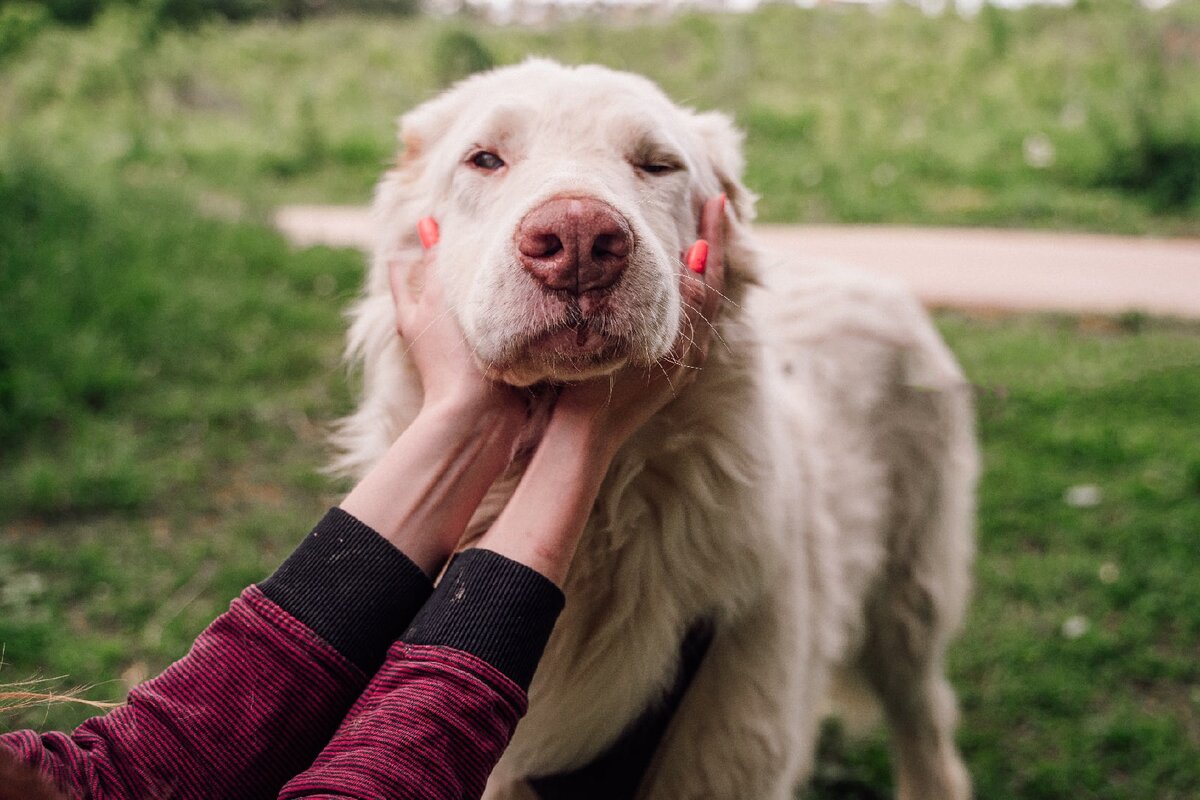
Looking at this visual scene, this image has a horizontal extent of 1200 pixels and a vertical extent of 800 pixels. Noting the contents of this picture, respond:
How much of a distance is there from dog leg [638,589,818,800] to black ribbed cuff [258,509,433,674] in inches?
27.1

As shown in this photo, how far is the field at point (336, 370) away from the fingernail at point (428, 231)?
172 centimetres

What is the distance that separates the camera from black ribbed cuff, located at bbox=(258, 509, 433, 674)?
4.59ft

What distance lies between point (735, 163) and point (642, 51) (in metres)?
11.3

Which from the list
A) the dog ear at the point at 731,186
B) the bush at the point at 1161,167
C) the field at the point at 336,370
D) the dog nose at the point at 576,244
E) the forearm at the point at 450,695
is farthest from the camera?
the bush at the point at 1161,167

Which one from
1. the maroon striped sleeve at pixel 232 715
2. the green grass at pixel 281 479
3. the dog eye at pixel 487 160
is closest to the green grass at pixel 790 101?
the green grass at pixel 281 479

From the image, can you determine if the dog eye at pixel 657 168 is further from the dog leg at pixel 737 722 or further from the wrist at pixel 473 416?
the dog leg at pixel 737 722

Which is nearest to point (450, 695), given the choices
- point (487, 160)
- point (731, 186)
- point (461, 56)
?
point (487, 160)

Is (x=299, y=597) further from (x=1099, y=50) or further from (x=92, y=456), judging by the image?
(x=1099, y=50)

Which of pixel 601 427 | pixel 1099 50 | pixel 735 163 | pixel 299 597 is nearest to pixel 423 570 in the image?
pixel 299 597

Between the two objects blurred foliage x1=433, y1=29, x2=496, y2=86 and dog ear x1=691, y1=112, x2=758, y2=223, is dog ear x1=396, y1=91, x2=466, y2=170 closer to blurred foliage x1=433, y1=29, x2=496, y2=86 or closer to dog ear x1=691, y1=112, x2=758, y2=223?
dog ear x1=691, y1=112, x2=758, y2=223

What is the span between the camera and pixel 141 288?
206 inches

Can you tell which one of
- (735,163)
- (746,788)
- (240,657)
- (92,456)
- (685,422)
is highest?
(735,163)

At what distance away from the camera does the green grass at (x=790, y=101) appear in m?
7.83

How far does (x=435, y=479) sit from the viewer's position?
1589 mm
